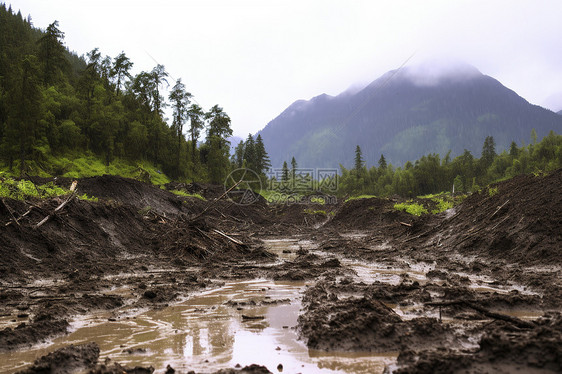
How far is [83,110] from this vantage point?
36844 mm

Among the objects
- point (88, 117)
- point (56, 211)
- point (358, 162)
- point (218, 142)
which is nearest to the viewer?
point (56, 211)

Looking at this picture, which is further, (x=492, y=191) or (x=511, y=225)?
(x=492, y=191)

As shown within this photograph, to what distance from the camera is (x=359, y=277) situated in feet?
22.6

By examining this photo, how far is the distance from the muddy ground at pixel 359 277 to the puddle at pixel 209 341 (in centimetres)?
19

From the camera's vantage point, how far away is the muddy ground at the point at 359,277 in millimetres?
2879

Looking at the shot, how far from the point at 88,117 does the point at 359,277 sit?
3875 centimetres

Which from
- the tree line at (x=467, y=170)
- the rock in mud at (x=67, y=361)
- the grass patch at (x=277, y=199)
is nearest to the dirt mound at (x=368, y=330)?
the rock in mud at (x=67, y=361)

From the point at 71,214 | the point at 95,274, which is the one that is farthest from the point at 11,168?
the point at 95,274

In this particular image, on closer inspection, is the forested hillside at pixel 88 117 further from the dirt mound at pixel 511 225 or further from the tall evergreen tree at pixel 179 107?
the dirt mound at pixel 511 225

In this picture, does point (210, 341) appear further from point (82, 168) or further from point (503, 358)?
point (82, 168)

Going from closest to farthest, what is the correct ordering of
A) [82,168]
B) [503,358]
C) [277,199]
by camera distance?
[503,358] → [82,168] → [277,199]

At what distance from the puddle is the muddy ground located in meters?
0.19

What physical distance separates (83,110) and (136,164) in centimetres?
791

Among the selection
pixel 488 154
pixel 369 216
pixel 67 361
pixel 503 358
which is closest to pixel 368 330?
pixel 503 358
